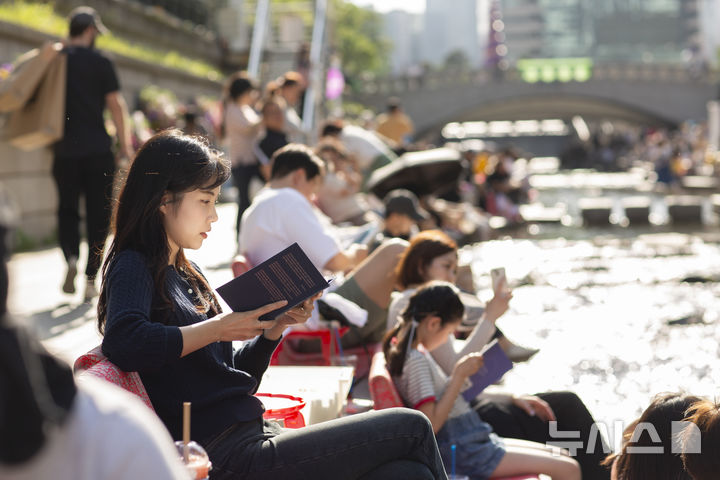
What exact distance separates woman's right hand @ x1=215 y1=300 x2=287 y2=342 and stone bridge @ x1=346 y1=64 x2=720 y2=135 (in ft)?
177

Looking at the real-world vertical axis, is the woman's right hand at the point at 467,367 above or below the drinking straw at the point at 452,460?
above

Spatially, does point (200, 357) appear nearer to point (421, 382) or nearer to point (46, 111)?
point (421, 382)

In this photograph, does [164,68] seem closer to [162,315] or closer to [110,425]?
[162,315]

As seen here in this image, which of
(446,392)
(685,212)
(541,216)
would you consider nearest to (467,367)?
(446,392)

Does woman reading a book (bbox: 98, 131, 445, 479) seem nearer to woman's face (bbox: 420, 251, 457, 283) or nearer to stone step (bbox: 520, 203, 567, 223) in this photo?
woman's face (bbox: 420, 251, 457, 283)

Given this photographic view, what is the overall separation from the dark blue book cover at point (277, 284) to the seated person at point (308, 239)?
7.93ft

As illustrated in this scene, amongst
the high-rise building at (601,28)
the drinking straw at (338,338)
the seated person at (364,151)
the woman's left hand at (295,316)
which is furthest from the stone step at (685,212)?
the high-rise building at (601,28)

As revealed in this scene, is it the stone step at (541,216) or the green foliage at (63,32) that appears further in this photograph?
the stone step at (541,216)

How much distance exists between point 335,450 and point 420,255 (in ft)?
7.88

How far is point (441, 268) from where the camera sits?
4855mm

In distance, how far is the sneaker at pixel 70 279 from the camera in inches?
266

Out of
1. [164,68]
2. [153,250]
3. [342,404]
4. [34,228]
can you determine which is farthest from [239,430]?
[164,68]

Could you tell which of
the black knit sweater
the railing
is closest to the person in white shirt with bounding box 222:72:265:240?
the black knit sweater

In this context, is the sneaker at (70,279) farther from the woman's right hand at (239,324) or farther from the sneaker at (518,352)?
the woman's right hand at (239,324)
